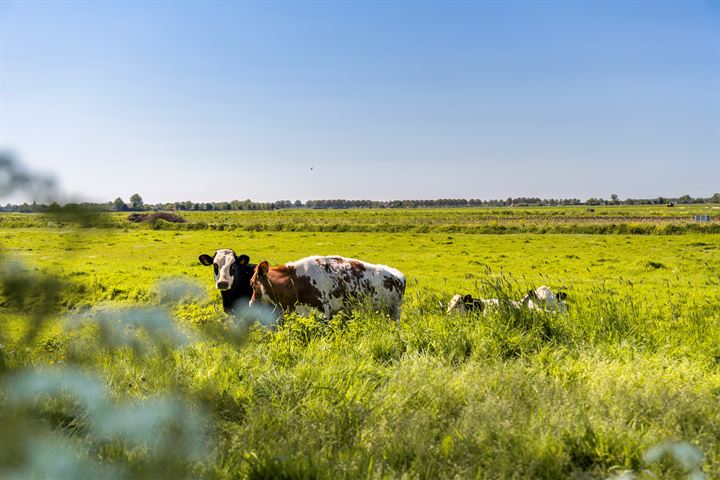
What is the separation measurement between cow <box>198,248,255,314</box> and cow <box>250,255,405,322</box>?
1.90ft

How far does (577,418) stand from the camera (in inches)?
146

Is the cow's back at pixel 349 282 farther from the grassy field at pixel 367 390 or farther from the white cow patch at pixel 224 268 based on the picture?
the grassy field at pixel 367 390

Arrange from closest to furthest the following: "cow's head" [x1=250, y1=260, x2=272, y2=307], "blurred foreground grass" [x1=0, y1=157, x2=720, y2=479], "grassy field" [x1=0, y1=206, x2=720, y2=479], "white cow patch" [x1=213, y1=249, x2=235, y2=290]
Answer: "blurred foreground grass" [x1=0, y1=157, x2=720, y2=479], "grassy field" [x1=0, y1=206, x2=720, y2=479], "cow's head" [x1=250, y1=260, x2=272, y2=307], "white cow patch" [x1=213, y1=249, x2=235, y2=290]

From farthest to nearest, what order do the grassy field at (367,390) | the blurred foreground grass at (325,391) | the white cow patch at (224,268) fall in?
1. the white cow patch at (224,268)
2. the grassy field at (367,390)
3. the blurred foreground grass at (325,391)

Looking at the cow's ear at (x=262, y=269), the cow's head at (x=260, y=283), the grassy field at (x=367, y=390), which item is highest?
the cow's ear at (x=262, y=269)

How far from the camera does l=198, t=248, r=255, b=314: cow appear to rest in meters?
8.57

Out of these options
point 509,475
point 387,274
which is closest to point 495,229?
point 387,274

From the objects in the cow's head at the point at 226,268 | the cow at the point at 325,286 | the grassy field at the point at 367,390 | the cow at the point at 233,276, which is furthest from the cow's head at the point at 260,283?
the grassy field at the point at 367,390

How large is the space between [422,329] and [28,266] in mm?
5074

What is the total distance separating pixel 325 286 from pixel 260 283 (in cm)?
110

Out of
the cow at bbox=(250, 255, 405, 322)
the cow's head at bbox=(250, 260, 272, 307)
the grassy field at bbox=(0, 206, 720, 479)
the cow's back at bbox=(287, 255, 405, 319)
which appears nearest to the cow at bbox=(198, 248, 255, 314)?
the cow's head at bbox=(250, 260, 272, 307)

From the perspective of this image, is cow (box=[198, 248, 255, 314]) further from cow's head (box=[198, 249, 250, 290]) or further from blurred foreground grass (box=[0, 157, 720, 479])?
blurred foreground grass (box=[0, 157, 720, 479])

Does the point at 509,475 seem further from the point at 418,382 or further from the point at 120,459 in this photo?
the point at 120,459

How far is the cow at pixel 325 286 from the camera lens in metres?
8.15
